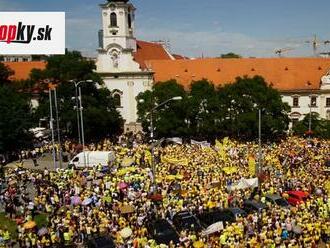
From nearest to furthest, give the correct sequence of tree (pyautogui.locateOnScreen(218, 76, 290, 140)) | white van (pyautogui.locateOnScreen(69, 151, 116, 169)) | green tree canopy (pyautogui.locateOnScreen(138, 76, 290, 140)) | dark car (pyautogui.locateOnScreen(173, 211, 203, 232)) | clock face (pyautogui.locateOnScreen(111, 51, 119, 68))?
dark car (pyautogui.locateOnScreen(173, 211, 203, 232))
white van (pyautogui.locateOnScreen(69, 151, 116, 169))
tree (pyautogui.locateOnScreen(218, 76, 290, 140))
green tree canopy (pyautogui.locateOnScreen(138, 76, 290, 140))
clock face (pyautogui.locateOnScreen(111, 51, 119, 68))

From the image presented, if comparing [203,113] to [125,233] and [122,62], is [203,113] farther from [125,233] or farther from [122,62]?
[125,233]

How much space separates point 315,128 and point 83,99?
88.5ft

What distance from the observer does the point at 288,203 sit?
29.2m

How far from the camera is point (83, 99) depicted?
54812 millimetres

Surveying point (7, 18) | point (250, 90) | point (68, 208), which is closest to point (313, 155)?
point (250, 90)

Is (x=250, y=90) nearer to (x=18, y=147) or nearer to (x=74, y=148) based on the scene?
(x=74, y=148)

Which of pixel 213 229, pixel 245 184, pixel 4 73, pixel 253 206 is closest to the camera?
pixel 213 229

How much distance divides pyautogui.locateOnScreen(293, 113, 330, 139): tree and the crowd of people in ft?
31.5

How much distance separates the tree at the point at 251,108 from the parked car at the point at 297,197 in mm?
21103

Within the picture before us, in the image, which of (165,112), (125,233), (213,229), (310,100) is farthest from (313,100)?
(125,233)

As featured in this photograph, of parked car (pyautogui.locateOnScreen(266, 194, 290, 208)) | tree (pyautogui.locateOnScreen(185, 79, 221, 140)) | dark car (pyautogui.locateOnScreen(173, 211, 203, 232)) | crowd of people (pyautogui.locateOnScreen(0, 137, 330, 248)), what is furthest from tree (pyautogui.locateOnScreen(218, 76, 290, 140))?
dark car (pyautogui.locateOnScreen(173, 211, 203, 232))

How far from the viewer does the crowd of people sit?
79.3 feet

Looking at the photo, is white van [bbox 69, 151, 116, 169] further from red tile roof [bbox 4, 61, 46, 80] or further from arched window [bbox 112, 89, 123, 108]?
red tile roof [bbox 4, 61, 46, 80]

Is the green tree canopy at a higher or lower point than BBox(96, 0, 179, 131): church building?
lower
